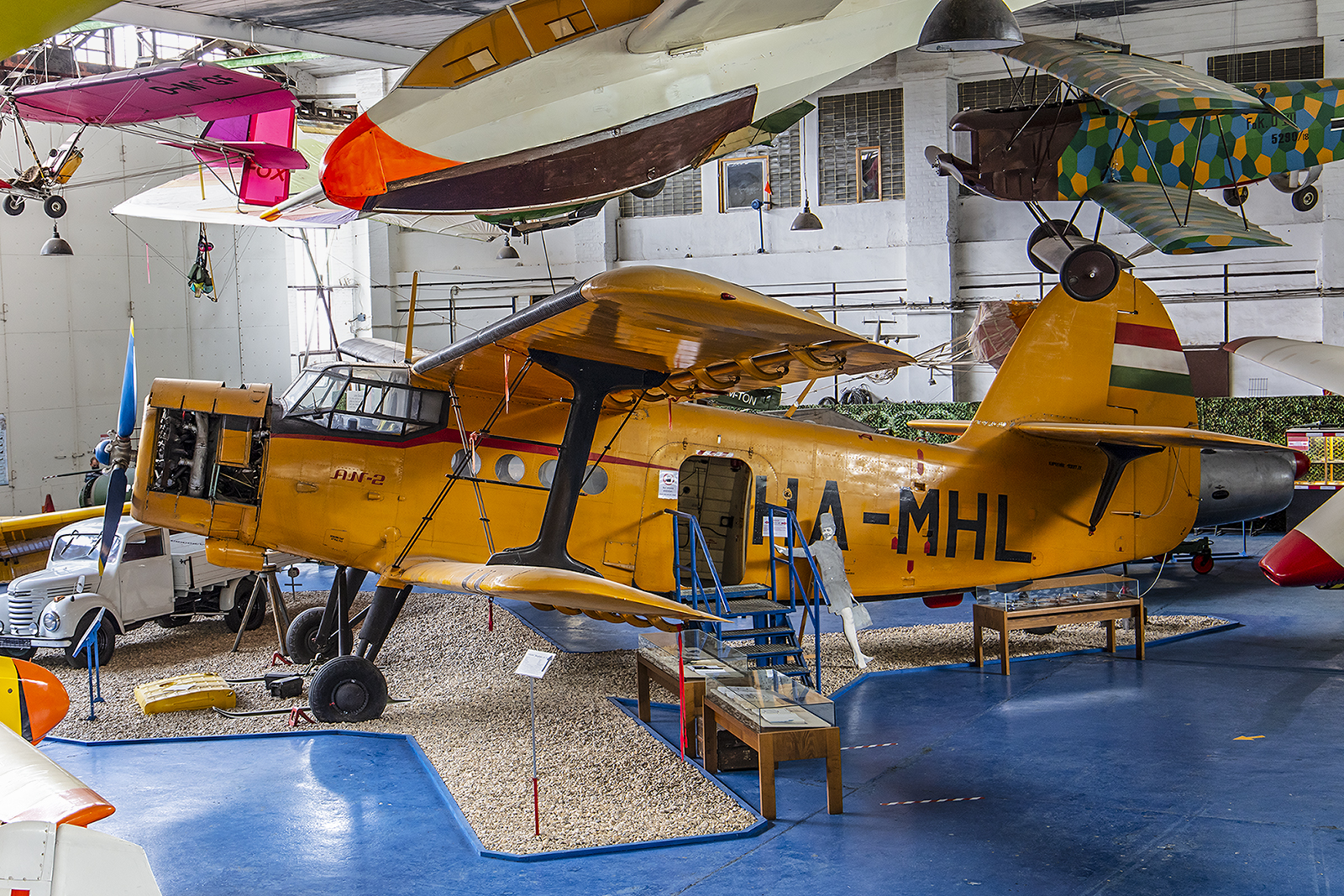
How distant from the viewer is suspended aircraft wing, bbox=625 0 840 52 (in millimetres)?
6688

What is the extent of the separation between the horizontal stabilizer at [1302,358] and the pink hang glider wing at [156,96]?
37.0ft

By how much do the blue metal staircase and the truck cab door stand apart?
5.63 metres

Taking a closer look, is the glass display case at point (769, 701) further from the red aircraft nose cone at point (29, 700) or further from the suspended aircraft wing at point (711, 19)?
the suspended aircraft wing at point (711, 19)

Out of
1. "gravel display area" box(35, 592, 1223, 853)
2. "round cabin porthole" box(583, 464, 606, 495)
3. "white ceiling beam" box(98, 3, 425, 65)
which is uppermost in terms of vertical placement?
"white ceiling beam" box(98, 3, 425, 65)

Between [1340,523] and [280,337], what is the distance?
72.5ft

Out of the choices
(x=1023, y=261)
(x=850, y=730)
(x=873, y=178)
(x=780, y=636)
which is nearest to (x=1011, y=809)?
(x=850, y=730)

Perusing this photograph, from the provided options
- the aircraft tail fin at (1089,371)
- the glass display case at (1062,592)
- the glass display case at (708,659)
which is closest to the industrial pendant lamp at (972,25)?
the glass display case at (708,659)

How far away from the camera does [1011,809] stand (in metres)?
6.36

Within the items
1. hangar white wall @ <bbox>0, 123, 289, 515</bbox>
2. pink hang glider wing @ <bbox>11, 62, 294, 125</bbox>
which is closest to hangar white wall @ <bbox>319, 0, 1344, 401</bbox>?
hangar white wall @ <bbox>0, 123, 289, 515</bbox>

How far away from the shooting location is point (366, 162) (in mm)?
6746

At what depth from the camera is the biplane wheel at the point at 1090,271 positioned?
872 cm

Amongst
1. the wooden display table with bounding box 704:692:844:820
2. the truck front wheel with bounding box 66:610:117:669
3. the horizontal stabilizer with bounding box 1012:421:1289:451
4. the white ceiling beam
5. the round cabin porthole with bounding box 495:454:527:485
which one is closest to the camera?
the wooden display table with bounding box 704:692:844:820

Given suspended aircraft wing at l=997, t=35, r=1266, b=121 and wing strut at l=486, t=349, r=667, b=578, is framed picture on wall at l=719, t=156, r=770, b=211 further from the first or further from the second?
wing strut at l=486, t=349, r=667, b=578

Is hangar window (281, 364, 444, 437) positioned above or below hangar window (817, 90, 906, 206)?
below
